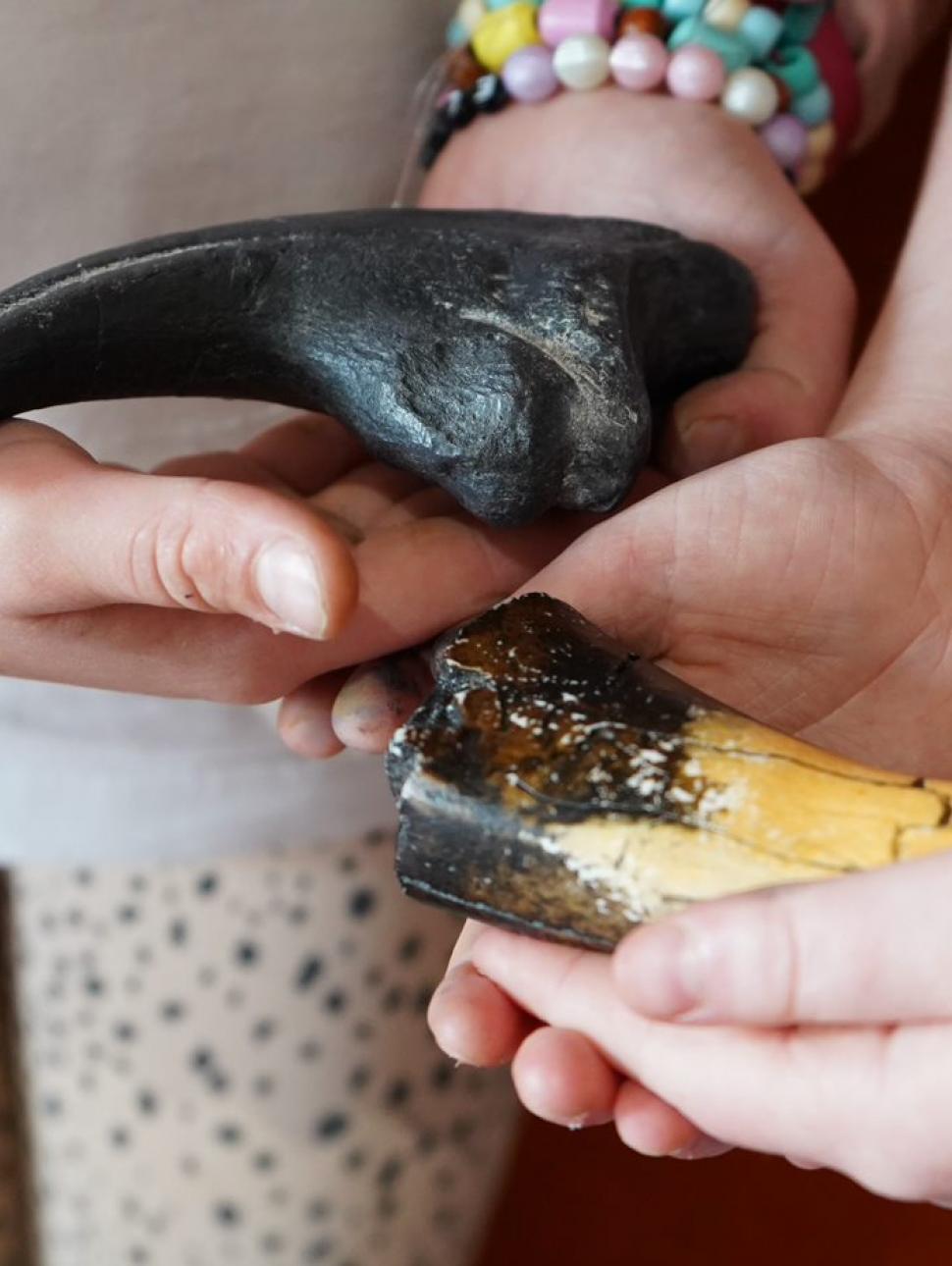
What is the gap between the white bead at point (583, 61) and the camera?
2.60 feet

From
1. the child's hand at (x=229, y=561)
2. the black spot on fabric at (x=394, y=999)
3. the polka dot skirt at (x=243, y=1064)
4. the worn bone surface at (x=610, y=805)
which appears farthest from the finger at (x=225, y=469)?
the black spot on fabric at (x=394, y=999)

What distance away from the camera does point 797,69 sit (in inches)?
32.4

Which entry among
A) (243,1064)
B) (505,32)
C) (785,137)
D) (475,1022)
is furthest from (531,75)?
(243,1064)

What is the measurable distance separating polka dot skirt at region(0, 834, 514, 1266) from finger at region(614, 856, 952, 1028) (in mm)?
564

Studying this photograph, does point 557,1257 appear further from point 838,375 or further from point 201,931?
point 838,375

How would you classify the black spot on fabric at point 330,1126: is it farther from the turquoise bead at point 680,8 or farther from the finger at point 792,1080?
the turquoise bead at point 680,8

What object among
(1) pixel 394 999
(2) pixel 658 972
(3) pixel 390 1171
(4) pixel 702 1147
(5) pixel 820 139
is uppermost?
(5) pixel 820 139

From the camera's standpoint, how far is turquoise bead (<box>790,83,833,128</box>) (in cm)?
83

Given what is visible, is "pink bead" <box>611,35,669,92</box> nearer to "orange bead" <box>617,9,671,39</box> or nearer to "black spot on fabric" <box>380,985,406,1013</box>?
"orange bead" <box>617,9,671,39</box>

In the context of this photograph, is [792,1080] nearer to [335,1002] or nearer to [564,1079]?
→ [564,1079]

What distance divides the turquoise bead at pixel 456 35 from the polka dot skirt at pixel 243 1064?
50 centimetres

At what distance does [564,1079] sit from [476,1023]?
4 centimetres

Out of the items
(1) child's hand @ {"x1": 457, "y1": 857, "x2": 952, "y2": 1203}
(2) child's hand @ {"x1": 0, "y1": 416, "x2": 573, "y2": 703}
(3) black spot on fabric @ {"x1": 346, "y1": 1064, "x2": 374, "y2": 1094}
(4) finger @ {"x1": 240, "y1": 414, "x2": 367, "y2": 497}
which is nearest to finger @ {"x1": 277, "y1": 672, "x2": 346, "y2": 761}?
(2) child's hand @ {"x1": 0, "y1": 416, "x2": 573, "y2": 703}

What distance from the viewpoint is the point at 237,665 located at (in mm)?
628
